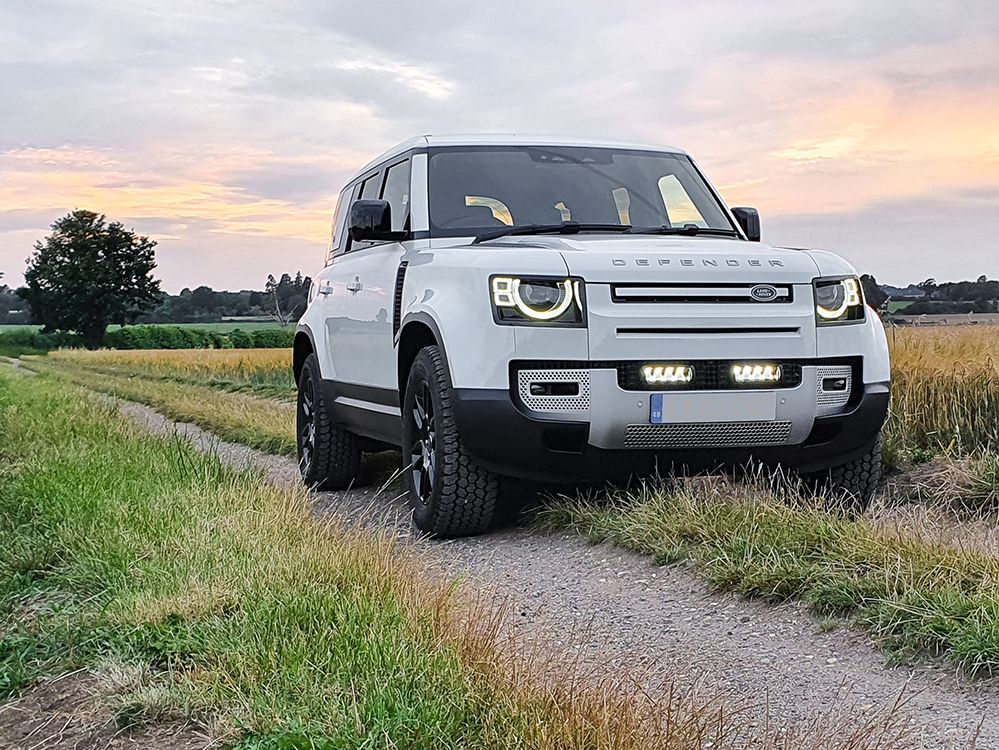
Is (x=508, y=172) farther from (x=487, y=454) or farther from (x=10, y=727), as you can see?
(x=10, y=727)

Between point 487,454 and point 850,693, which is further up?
point 487,454

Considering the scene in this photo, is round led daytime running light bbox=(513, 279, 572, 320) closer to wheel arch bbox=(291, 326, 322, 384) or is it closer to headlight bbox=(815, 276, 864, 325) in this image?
headlight bbox=(815, 276, 864, 325)

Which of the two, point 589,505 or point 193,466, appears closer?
point 589,505

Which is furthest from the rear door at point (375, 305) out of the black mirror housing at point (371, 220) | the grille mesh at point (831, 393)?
the grille mesh at point (831, 393)

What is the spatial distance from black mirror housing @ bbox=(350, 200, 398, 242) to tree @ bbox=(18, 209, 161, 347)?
3417 inches

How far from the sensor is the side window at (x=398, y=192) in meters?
6.76

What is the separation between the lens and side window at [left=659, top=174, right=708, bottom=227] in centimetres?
673

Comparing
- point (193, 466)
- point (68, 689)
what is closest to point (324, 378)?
point (193, 466)

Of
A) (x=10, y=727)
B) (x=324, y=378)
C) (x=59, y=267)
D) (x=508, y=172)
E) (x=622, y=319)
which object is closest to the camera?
(x=10, y=727)

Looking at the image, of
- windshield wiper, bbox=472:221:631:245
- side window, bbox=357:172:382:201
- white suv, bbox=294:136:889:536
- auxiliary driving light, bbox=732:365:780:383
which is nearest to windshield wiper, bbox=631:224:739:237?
white suv, bbox=294:136:889:536

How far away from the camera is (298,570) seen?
4.03 m

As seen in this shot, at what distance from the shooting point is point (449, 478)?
5449 millimetres

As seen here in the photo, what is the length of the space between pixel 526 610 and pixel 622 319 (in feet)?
4.77

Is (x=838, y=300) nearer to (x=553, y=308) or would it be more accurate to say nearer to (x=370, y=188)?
(x=553, y=308)
